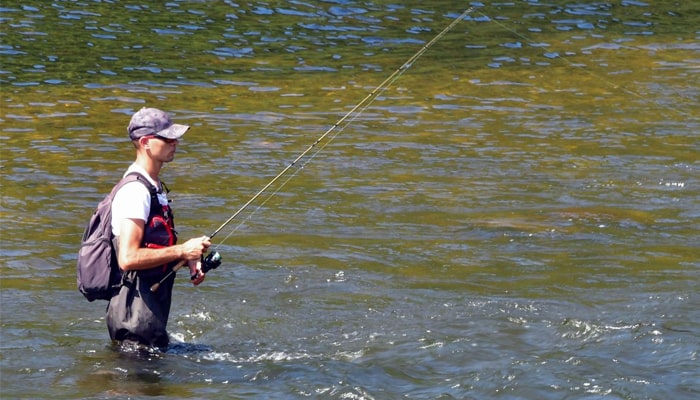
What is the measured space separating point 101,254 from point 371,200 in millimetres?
5501

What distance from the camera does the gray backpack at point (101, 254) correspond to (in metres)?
7.07

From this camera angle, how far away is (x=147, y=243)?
707 centimetres

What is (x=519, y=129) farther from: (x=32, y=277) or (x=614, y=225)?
(x=32, y=277)

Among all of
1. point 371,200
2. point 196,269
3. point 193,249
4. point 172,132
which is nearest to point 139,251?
point 193,249

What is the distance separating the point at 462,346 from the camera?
825 cm

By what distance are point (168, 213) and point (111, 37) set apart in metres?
14.4

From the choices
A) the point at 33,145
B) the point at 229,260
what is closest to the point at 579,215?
the point at 229,260

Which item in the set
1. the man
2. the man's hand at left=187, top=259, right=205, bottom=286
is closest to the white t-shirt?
the man

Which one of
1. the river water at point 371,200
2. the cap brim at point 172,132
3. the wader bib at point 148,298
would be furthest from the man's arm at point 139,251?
the river water at point 371,200

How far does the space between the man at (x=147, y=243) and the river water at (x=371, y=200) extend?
324 mm

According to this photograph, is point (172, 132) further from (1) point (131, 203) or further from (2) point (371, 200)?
(2) point (371, 200)

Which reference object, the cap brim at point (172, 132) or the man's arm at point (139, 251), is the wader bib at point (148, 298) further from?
the cap brim at point (172, 132)

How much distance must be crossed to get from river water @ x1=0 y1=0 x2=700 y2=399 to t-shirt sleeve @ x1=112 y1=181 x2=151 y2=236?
104 cm

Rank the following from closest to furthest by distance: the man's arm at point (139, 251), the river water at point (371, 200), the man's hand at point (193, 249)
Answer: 1. the man's arm at point (139, 251)
2. the man's hand at point (193, 249)
3. the river water at point (371, 200)
